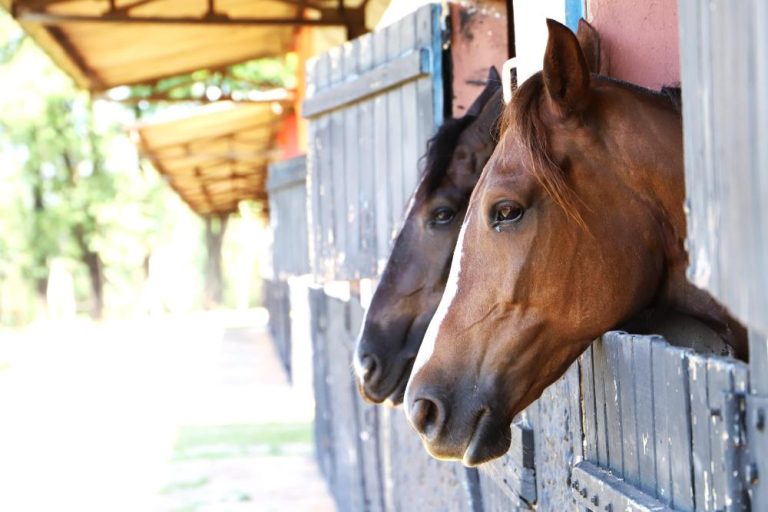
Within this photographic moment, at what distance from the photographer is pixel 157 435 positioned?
970 cm

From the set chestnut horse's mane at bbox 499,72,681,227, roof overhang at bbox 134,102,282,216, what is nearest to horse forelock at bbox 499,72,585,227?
chestnut horse's mane at bbox 499,72,681,227

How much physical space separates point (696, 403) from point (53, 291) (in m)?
30.8

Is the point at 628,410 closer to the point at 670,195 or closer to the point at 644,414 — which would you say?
the point at 644,414

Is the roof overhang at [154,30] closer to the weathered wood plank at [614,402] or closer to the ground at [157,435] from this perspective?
the ground at [157,435]

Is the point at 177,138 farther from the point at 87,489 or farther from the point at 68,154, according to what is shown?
the point at 68,154

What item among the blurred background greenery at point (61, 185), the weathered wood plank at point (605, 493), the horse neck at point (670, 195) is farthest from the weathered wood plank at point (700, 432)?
the blurred background greenery at point (61, 185)

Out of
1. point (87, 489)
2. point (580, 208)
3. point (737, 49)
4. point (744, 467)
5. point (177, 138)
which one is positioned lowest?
point (87, 489)

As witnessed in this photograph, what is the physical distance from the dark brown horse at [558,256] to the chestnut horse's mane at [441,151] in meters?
0.98

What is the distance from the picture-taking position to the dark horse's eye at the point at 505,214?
86.0 inches

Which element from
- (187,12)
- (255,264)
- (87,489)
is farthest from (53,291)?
(87,489)

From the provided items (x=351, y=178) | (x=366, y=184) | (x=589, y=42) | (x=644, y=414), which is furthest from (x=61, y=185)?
(x=644, y=414)

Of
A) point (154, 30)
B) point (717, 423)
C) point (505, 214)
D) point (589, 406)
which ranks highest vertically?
point (154, 30)

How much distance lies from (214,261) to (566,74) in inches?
1379

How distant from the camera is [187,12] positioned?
9984mm
